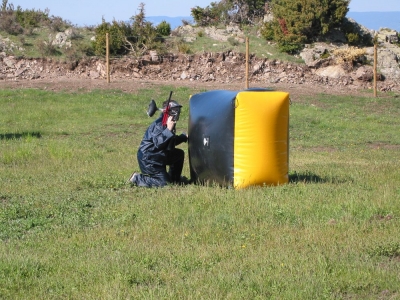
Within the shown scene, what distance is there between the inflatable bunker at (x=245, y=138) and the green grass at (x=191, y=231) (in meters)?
0.35

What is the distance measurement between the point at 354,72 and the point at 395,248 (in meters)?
25.9

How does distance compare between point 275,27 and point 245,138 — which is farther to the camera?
point 275,27

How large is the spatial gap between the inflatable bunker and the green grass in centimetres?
35

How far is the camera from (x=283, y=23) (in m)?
34.5

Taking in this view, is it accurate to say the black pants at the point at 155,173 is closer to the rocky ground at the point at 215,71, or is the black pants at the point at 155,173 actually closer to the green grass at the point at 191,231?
the green grass at the point at 191,231

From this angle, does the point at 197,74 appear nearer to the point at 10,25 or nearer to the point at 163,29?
the point at 163,29

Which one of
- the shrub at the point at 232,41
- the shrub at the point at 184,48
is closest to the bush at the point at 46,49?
the shrub at the point at 184,48

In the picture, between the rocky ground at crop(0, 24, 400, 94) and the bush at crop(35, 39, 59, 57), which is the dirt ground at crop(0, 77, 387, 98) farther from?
the bush at crop(35, 39, 59, 57)

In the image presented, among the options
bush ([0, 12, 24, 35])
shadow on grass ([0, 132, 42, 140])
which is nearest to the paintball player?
shadow on grass ([0, 132, 42, 140])

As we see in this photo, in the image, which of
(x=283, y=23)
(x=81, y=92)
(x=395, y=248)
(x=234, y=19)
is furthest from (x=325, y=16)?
(x=395, y=248)

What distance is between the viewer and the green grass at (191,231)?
224 inches

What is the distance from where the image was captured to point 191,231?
7.59m

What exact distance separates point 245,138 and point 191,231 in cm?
274

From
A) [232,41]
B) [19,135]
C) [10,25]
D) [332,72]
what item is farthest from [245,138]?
[10,25]
